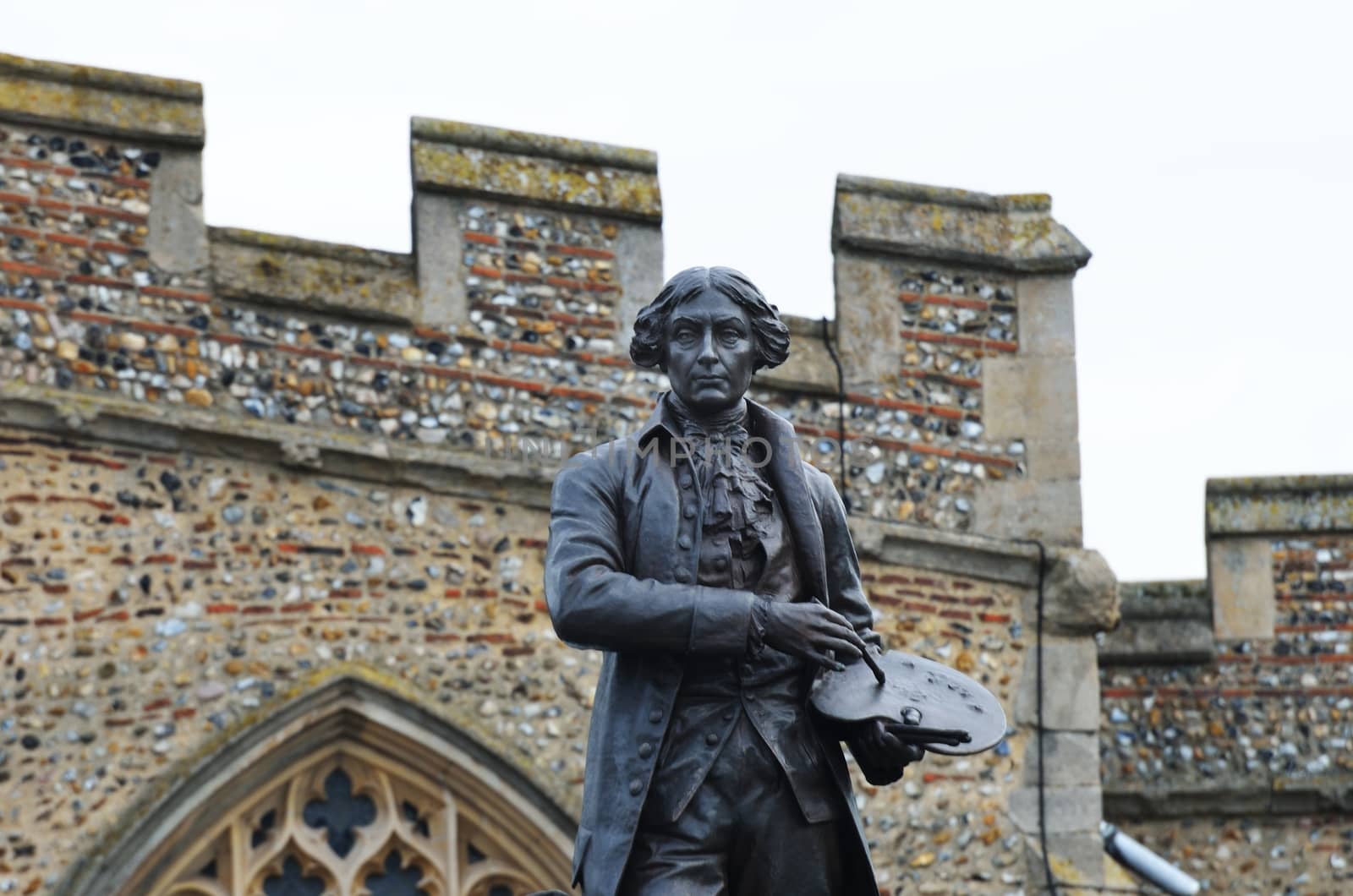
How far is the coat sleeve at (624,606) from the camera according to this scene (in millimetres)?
5184

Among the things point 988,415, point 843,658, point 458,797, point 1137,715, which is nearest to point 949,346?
point 988,415

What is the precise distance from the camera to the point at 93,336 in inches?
454

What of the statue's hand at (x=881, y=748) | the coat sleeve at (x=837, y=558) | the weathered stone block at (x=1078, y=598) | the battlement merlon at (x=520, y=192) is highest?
the battlement merlon at (x=520, y=192)

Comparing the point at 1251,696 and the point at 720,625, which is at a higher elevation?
the point at 1251,696

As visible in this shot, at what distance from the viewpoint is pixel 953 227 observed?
1276cm

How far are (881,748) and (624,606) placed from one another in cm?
57

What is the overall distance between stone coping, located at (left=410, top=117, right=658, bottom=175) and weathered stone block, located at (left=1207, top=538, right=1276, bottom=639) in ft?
11.3

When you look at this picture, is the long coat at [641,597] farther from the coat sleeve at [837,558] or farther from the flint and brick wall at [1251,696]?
the flint and brick wall at [1251,696]

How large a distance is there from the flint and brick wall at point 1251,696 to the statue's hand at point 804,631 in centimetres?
839

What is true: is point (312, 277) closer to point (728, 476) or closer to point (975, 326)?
point (975, 326)

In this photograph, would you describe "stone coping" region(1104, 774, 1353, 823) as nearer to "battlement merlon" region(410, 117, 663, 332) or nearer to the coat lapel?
"battlement merlon" region(410, 117, 663, 332)

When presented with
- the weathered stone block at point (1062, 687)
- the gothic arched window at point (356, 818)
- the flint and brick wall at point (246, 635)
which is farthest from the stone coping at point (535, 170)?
the weathered stone block at point (1062, 687)

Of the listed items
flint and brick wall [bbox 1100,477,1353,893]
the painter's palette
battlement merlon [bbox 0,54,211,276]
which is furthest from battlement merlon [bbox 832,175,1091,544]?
the painter's palette

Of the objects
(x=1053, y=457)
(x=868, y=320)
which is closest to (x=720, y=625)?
(x=868, y=320)
